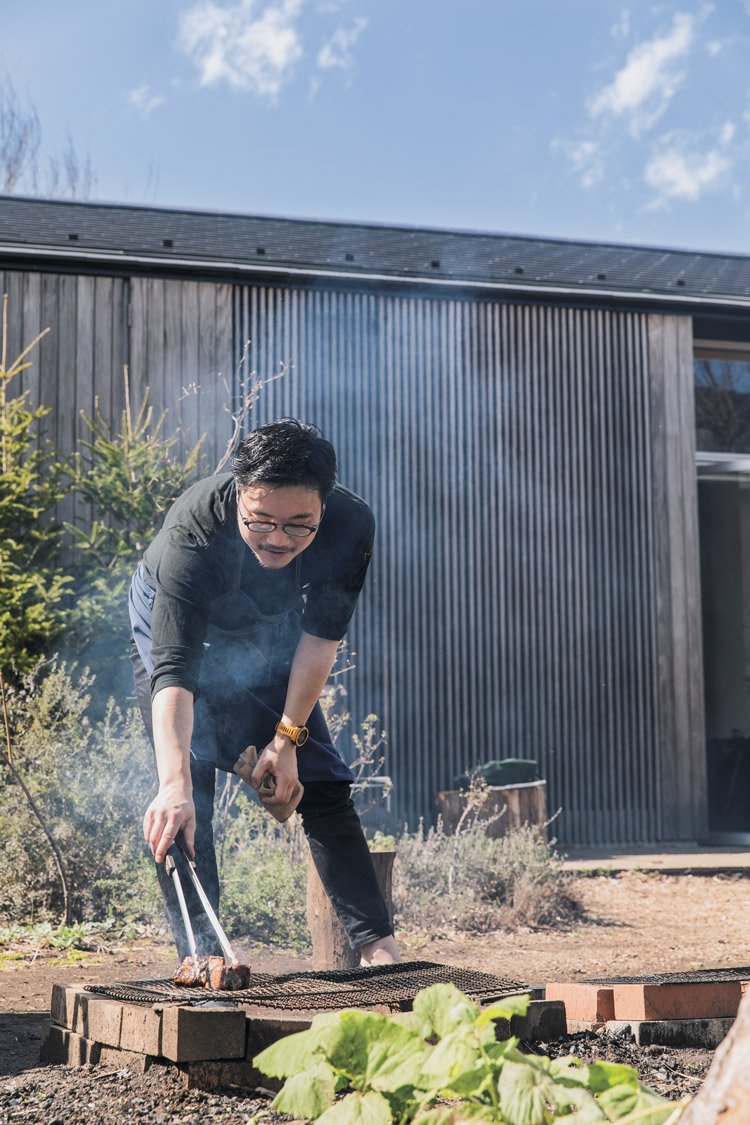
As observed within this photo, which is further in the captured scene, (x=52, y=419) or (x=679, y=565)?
(x=679, y=565)

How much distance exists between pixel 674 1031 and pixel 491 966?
199 centimetres

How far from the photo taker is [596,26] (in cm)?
770

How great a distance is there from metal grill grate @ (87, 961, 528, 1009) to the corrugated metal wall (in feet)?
19.0

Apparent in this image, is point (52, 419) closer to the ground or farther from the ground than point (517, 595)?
farther from the ground

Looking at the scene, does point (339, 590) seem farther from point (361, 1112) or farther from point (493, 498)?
point (493, 498)

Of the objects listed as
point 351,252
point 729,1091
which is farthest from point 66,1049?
point 351,252

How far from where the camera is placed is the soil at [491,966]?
1.86 m

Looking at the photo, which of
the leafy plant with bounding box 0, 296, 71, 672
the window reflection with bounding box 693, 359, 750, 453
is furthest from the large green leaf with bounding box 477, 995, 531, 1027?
the window reflection with bounding box 693, 359, 750, 453

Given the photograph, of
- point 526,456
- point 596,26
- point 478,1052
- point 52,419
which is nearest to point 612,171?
point 596,26

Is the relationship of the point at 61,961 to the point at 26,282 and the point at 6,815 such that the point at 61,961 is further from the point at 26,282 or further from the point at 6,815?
the point at 26,282

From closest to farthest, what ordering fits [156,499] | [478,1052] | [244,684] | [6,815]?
[478,1052], [244,684], [6,815], [156,499]

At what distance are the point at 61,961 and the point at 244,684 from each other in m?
2.17

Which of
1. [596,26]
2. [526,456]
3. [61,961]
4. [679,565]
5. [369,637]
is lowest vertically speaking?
[61,961]

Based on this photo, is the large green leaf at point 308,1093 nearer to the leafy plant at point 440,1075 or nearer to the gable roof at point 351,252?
the leafy plant at point 440,1075
